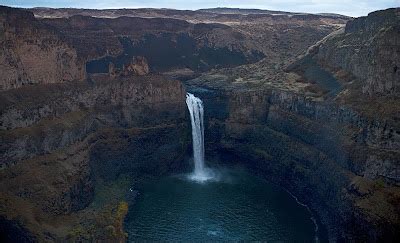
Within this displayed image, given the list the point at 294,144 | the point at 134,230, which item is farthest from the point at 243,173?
the point at 134,230

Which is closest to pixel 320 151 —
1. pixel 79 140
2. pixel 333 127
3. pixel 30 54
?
pixel 333 127

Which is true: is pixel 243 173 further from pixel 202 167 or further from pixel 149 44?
pixel 149 44

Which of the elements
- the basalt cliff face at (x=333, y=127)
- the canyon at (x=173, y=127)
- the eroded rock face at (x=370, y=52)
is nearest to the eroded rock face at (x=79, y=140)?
the canyon at (x=173, y=127)

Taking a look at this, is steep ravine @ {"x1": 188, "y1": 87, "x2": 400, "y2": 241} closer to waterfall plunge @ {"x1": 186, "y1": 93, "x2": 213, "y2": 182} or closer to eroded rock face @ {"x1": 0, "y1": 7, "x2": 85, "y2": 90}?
waterfall plunge @ {"x1": 186, "y1": 93, "x2": 213, "y2": 182}

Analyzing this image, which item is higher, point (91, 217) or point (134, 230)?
point (91, 217)

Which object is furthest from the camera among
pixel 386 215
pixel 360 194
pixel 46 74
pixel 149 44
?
pixel 149 44

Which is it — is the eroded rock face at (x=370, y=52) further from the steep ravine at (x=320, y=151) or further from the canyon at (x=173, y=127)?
the steep ravine at (x=320, y=151)

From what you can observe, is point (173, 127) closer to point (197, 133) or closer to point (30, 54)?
point (197, 133)
